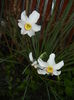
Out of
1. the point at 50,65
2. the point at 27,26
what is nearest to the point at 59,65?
the point at 50,65

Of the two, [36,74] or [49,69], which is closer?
[49,69]

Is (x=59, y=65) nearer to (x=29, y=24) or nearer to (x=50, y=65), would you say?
(x=50, y=65)

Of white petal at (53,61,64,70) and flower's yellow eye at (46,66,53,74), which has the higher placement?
white petal at (53,61,64,70)

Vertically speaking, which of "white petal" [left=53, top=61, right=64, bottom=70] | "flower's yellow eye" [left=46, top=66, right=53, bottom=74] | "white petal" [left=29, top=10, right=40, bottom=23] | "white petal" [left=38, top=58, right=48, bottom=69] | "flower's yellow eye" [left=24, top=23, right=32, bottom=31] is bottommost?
"flower's yellow eye" [left=46, top=66, right=53, bottom=74]

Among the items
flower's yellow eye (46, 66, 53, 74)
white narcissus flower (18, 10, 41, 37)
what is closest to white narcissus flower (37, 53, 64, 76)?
flower's yellow eye (46, 66, 53, 74)

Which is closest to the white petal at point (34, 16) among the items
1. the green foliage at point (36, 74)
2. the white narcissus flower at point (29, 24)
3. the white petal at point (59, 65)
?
the white narcissus flower at point (29, 24)

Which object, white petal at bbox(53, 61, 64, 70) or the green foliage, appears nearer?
Answer: white petal at bbox(53, 61, 64, 70)

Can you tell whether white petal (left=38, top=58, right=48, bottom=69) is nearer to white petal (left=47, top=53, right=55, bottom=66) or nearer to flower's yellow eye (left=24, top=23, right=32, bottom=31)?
white petal (left=47, top=53, right=55, bottom=66)

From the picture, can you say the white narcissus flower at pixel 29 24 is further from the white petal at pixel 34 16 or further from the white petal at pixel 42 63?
the white petal at pixel 42 63

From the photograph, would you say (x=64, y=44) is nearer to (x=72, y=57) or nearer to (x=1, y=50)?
(x=72, y=57)

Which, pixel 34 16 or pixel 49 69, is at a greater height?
pixel 34 16

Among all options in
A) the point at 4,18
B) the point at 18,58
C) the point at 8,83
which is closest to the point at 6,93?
the point at 8,83
